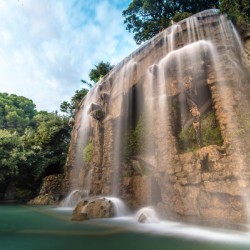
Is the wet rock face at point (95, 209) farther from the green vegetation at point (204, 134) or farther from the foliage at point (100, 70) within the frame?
the foliage at point (100, 70)

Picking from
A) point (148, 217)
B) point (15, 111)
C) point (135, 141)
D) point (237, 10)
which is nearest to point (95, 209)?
point (148, 217)

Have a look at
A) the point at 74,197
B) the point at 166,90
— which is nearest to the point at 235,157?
the point at 166,90

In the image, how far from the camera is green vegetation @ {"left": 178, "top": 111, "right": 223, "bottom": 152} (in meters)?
8.84

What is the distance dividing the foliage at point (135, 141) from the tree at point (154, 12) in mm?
11928

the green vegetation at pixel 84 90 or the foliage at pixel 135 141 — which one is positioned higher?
the green vegetation at pixel 84 90

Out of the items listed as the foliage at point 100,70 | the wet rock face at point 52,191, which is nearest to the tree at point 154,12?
the foliage at point 100,70

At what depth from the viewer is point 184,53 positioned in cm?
1001

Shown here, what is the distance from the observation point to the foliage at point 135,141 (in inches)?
485

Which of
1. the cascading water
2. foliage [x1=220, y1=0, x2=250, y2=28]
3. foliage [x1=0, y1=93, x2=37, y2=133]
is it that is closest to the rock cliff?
the cascading water

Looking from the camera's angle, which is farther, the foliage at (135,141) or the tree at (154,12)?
the tree at (154,12)

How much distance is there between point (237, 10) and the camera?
9.42m

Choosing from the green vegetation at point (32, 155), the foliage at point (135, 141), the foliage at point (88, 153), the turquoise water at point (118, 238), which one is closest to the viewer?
the turquoise water at point (118, 238)

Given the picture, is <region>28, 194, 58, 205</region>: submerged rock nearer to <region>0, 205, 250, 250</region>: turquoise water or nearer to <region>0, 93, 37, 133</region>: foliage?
Result: <region>0, 205, 250, 250</region>: turquoise water

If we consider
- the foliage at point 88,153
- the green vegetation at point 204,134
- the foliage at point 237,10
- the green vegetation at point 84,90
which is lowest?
the green vegetation at point 204,134
